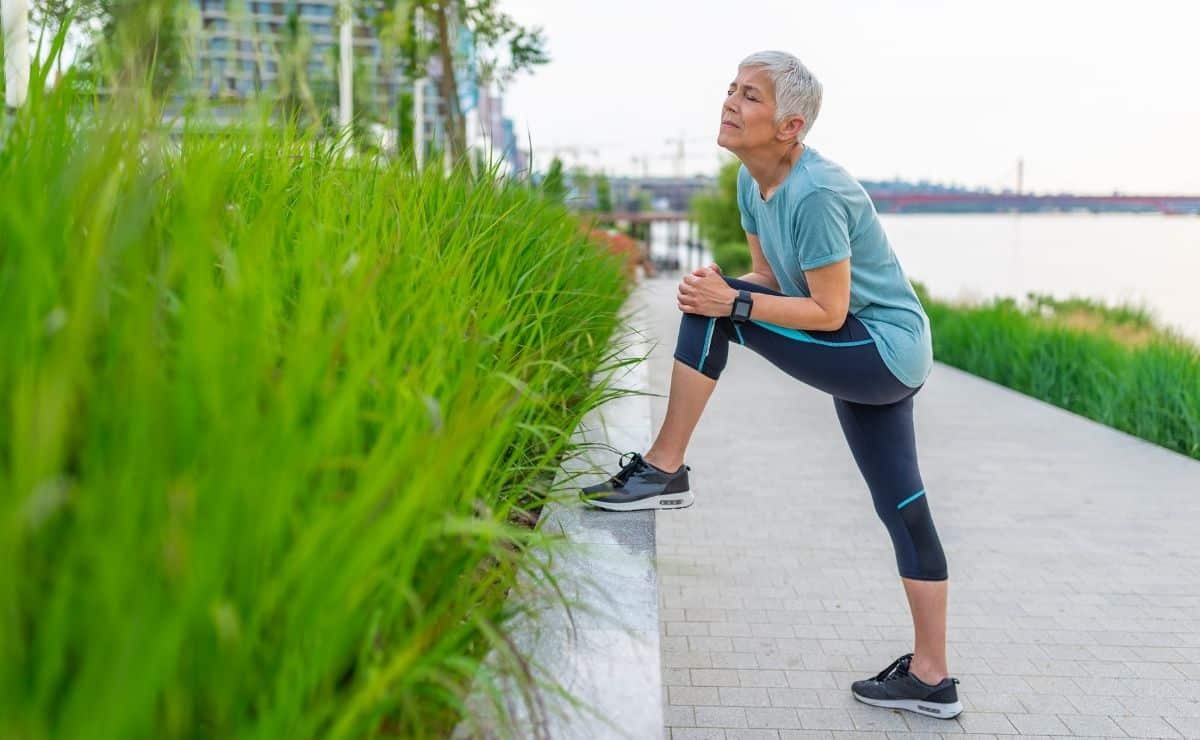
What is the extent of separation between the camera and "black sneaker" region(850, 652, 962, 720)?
8.59 ft

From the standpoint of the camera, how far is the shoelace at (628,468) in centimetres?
273

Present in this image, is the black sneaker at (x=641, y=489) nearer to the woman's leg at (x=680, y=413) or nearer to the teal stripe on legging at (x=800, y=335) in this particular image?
the woman's leg at (x=680, y=413)

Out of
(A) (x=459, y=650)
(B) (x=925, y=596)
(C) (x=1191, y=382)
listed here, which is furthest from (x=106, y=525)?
(C) (x=1191, y=382)

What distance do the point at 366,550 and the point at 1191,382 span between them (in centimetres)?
617

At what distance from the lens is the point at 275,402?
1118mm

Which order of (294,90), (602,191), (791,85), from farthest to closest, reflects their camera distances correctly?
(602,191), (294,90), (791,85)

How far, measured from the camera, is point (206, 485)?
1.01m

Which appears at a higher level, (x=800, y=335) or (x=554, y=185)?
(x=554, y=185)

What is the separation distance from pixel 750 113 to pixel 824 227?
336 mm

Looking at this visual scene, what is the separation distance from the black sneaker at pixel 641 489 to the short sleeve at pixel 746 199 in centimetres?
68

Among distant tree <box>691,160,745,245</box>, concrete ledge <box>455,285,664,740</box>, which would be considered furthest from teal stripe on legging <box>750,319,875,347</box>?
distant tree <box>691,160,745,245</box>

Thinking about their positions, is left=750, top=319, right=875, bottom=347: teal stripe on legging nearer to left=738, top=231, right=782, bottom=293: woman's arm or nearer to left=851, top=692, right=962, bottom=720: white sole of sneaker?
left=738, top=231, right=782, bottom=293: woman's arm

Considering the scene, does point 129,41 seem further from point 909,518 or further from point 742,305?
point 909,518

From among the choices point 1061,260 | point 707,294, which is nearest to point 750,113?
point 707,294
